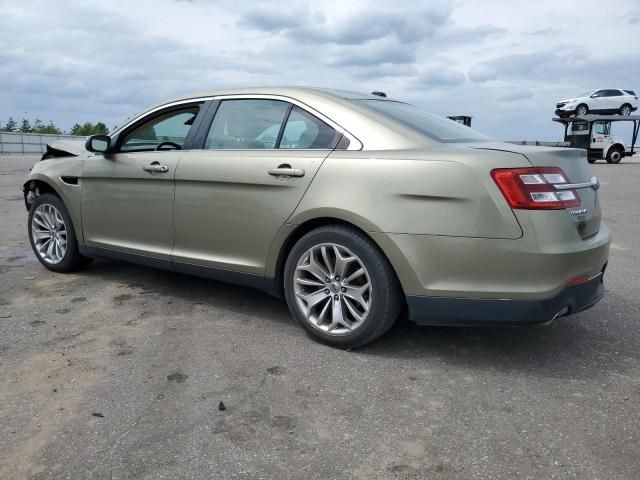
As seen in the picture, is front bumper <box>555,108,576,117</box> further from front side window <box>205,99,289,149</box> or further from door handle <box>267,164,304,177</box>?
door handle <box>267,164,304,177</box>

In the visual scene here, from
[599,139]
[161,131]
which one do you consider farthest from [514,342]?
[599,139]

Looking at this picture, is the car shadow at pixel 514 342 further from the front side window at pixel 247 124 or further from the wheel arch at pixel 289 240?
the front side window at pixel 247 124

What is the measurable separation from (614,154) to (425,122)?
2778 cm

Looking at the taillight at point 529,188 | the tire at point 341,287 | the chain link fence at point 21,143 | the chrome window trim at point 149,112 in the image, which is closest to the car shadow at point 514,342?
the tire at point 341,287

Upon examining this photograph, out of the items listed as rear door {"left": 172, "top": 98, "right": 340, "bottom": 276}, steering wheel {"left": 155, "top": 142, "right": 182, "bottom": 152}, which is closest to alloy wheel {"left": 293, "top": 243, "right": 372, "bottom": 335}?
rear door {"left": 172, "top": 98, "right": 340, "bottom": 276}

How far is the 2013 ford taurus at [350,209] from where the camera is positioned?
3070 millimetres

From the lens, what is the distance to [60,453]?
2.44 metres

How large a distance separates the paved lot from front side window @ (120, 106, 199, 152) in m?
1.22

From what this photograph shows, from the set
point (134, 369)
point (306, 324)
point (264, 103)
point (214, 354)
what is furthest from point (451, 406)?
point (264, 103)

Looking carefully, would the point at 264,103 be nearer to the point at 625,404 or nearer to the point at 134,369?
the point at 134,369

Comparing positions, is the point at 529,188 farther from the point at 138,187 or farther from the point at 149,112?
the point at 149,112

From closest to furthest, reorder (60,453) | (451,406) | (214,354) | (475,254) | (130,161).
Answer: (60,453)
(451,406)
(475,254)
(214,354)
(130,161)

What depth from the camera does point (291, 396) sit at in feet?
9.79

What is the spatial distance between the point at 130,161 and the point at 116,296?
1078 millimetres
